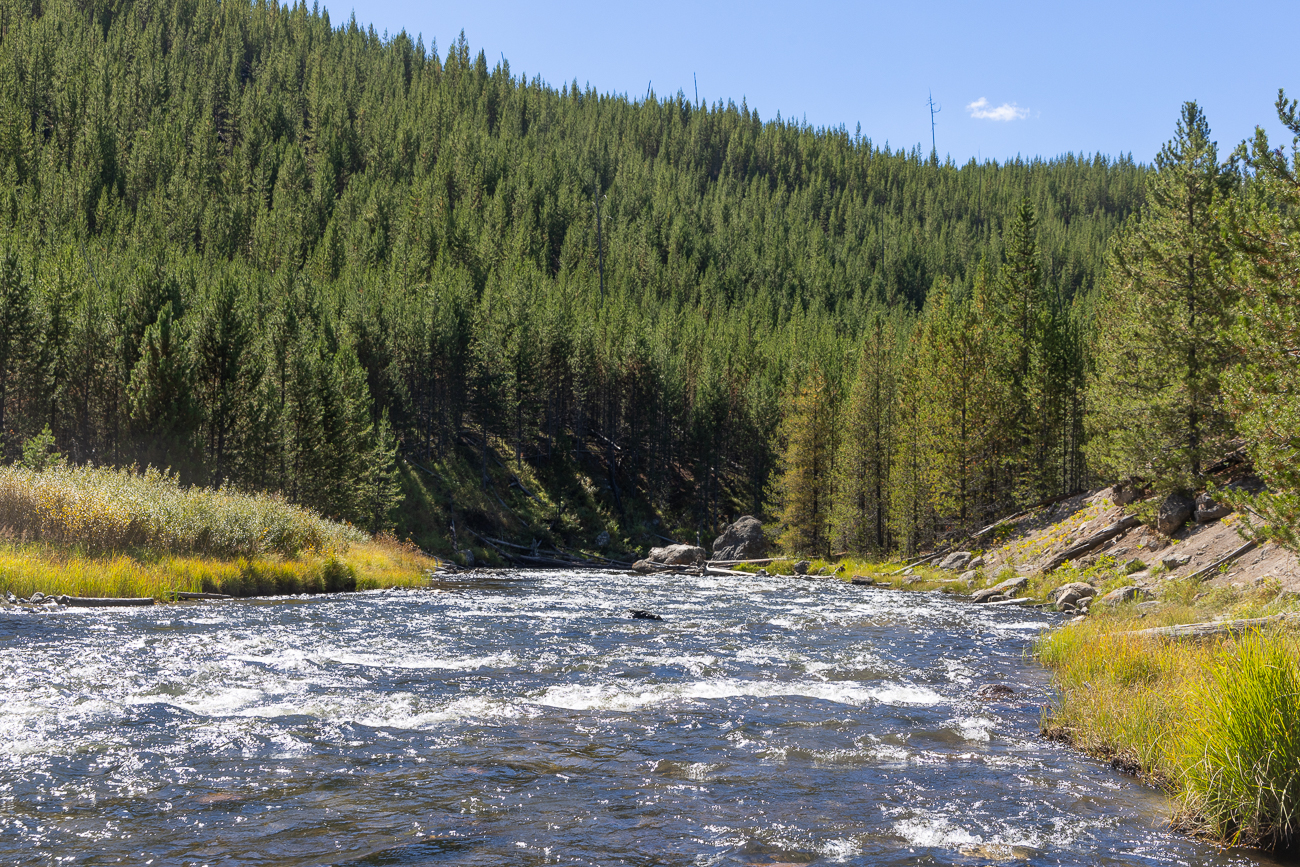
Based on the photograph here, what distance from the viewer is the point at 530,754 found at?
35.9 feet

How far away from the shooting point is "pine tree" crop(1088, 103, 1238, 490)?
3142 centimetres

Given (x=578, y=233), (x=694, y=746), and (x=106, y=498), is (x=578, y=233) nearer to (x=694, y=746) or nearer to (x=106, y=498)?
(x=106, y=498)

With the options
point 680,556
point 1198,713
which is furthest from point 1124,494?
point 1198,713

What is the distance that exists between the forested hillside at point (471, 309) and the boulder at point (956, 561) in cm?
443

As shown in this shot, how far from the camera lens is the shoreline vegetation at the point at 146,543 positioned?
23875 millimetres

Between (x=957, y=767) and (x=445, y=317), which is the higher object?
(x=445, y=317)

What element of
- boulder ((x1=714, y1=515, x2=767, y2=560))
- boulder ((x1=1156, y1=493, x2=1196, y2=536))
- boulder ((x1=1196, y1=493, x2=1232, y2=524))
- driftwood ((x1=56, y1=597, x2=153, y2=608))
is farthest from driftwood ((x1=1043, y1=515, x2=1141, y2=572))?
driftwood ((x1=56, y1=597, x2=153, y2=608))

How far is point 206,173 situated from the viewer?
382 feet

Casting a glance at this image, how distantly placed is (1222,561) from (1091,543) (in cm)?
934

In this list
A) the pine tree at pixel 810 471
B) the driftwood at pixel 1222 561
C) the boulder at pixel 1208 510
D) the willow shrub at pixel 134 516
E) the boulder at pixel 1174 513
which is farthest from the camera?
the pine tree at pixel 810 471

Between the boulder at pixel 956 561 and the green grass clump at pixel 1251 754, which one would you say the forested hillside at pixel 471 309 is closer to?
the boulder at pixel 956 561

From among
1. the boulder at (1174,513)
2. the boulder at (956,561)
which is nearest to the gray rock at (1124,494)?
the boulder at (1174,513)

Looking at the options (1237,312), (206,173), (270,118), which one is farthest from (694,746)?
(270,118)

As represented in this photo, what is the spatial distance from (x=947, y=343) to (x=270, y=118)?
134m
